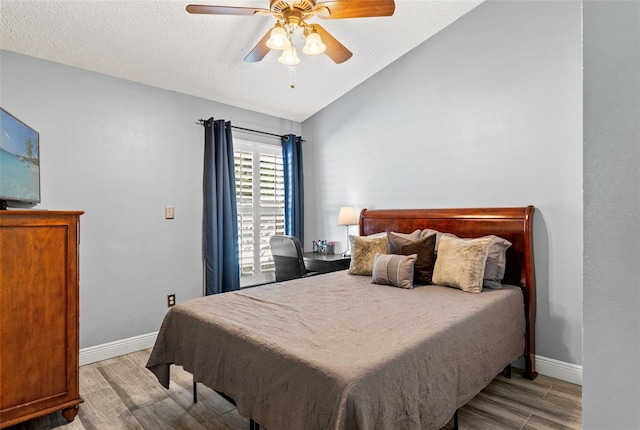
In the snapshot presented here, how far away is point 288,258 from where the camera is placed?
11.8 feet

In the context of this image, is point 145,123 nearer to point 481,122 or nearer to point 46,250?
point 46,250

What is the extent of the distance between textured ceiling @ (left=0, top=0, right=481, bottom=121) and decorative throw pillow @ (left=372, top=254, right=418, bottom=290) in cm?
202

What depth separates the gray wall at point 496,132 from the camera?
2.57 m

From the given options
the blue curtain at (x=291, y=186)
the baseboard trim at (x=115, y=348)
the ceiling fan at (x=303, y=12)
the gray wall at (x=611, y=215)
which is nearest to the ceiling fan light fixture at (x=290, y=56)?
the ceiling fan at (x=303, y=12)

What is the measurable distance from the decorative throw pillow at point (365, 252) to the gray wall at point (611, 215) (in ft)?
8.31

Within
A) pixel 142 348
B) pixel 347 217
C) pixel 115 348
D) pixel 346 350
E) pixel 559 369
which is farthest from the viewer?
pixel 347 217

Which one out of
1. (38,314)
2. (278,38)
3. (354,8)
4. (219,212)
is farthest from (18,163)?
(354,8)

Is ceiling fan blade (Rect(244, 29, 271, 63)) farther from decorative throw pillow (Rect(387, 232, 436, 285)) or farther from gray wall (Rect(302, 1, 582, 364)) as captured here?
decorative throw pillow (Rect(387, 232, 436, 285))

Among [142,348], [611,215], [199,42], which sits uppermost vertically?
[199,42]

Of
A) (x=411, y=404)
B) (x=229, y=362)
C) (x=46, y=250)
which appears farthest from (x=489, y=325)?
(x=46, y=250)

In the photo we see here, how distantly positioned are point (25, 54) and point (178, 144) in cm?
132

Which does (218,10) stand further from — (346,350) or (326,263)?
(326,263)

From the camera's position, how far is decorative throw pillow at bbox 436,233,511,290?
2.60 meters

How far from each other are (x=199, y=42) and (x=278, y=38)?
1.07m
